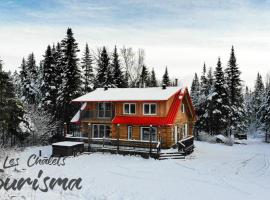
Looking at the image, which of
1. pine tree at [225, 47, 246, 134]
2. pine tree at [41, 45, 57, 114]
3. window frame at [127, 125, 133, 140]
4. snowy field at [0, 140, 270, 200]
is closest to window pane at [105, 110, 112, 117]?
window frame at [127, 125, 133, 140]

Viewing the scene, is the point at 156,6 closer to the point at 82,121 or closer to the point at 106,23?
the point at 106,23

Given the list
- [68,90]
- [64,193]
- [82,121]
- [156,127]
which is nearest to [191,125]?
[156,127]

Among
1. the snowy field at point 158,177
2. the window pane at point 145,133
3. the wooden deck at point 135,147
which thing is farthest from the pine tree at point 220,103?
the window pane at point 145,133

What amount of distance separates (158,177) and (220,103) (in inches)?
1221

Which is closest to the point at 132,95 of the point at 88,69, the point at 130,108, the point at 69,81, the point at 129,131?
the point at 130,108

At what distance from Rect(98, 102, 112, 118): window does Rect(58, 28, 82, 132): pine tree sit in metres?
8.52

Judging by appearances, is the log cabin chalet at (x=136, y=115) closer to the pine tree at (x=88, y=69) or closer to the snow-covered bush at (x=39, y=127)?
the snow-covered bush at (x=39, y=127)

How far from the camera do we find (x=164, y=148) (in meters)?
32.9

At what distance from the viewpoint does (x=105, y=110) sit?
36312mm

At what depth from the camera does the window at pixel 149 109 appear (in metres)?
33.9

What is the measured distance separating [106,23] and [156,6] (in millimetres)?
6312

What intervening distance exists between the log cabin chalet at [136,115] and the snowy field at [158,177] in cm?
426

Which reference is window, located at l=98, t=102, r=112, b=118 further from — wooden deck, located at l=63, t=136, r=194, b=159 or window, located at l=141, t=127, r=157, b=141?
window, located at l=141, t=127, r=157, b=141

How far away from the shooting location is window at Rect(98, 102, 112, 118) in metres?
36.1
